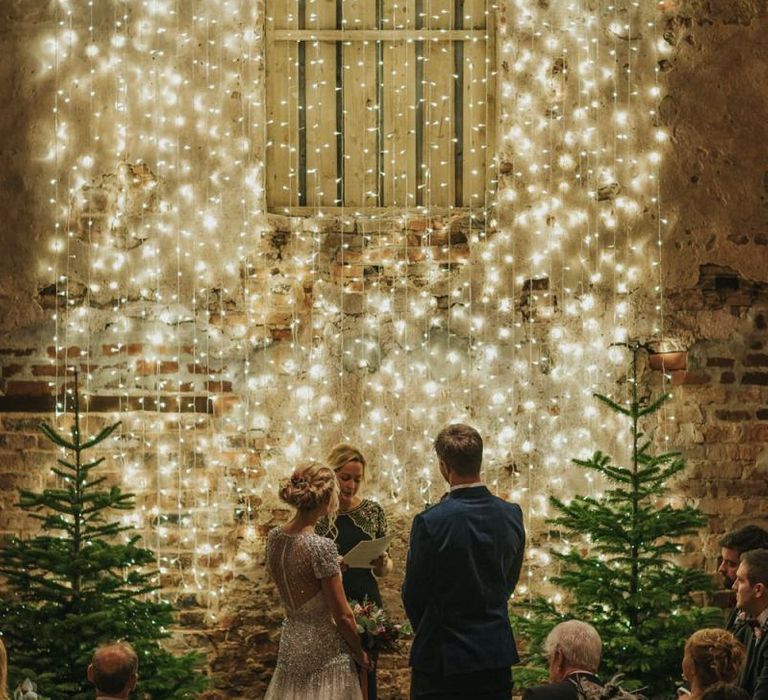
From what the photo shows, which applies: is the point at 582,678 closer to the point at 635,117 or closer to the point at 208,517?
the point at 208,517

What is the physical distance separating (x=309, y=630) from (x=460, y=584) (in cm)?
75

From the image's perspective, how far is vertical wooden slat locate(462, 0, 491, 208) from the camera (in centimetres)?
728

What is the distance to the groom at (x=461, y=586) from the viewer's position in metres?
4.79

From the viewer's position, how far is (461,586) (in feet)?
15.7

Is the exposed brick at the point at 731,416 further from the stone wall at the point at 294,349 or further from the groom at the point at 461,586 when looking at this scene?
the groom at the point at 461,586

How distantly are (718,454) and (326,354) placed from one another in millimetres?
2199

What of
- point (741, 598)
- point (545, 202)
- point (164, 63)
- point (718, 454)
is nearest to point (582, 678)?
point (741, 598)

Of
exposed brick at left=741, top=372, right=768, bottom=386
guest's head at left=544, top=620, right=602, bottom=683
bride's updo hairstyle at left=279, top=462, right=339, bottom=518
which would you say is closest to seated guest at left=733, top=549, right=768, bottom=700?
guest's head at left=544, top=620, right=602, bottom=683

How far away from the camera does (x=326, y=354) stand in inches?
280

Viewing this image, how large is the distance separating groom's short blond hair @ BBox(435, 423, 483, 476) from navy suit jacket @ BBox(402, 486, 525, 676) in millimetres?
83

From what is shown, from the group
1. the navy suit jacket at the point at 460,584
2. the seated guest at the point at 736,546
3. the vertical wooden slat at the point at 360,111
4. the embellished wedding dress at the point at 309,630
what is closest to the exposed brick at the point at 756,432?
the seated guest at the point at 736,546

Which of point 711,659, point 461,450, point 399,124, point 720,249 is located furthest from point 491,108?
point 711,659

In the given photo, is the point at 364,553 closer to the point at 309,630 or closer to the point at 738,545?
the point at 309,630

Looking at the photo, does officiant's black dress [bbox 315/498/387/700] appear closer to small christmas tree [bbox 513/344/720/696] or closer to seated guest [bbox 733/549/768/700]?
small christmas tree [bbox 513/344/720/696]
